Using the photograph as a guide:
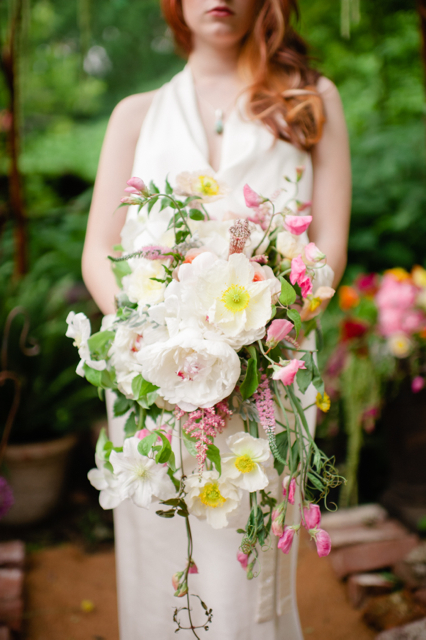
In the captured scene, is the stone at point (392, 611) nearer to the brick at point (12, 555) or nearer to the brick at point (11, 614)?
the brick at point (11, 614)

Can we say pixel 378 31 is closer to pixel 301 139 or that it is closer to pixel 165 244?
pixel 301 139

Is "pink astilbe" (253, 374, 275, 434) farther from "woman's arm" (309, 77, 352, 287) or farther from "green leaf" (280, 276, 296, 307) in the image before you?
"woman's arm" (309, 77, 352, 287)

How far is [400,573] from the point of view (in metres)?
2.06

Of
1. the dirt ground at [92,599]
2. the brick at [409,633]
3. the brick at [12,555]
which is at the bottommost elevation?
the dirt ground at [92,599]

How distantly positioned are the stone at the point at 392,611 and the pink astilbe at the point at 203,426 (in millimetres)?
1484

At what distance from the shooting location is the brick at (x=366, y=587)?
204 centimetres

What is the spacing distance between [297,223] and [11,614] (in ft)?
5.77

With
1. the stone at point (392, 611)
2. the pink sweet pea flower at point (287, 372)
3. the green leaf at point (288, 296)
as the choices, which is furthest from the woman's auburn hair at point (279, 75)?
the stone at point (392, 611)

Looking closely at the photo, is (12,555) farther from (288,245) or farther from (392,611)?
(288,245)

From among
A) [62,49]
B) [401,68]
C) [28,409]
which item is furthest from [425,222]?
[62,49]

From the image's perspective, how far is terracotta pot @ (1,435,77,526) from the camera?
245cm

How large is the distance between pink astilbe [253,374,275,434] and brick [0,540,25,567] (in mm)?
1688

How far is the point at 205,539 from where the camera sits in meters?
1.19

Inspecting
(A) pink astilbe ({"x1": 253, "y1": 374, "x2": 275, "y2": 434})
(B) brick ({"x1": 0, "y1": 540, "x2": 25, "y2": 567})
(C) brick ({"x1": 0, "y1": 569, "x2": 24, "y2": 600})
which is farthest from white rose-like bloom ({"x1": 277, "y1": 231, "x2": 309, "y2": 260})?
(B) brick ({"x1": 0, "y1": 540, "x2": 25, "y2": 567})
